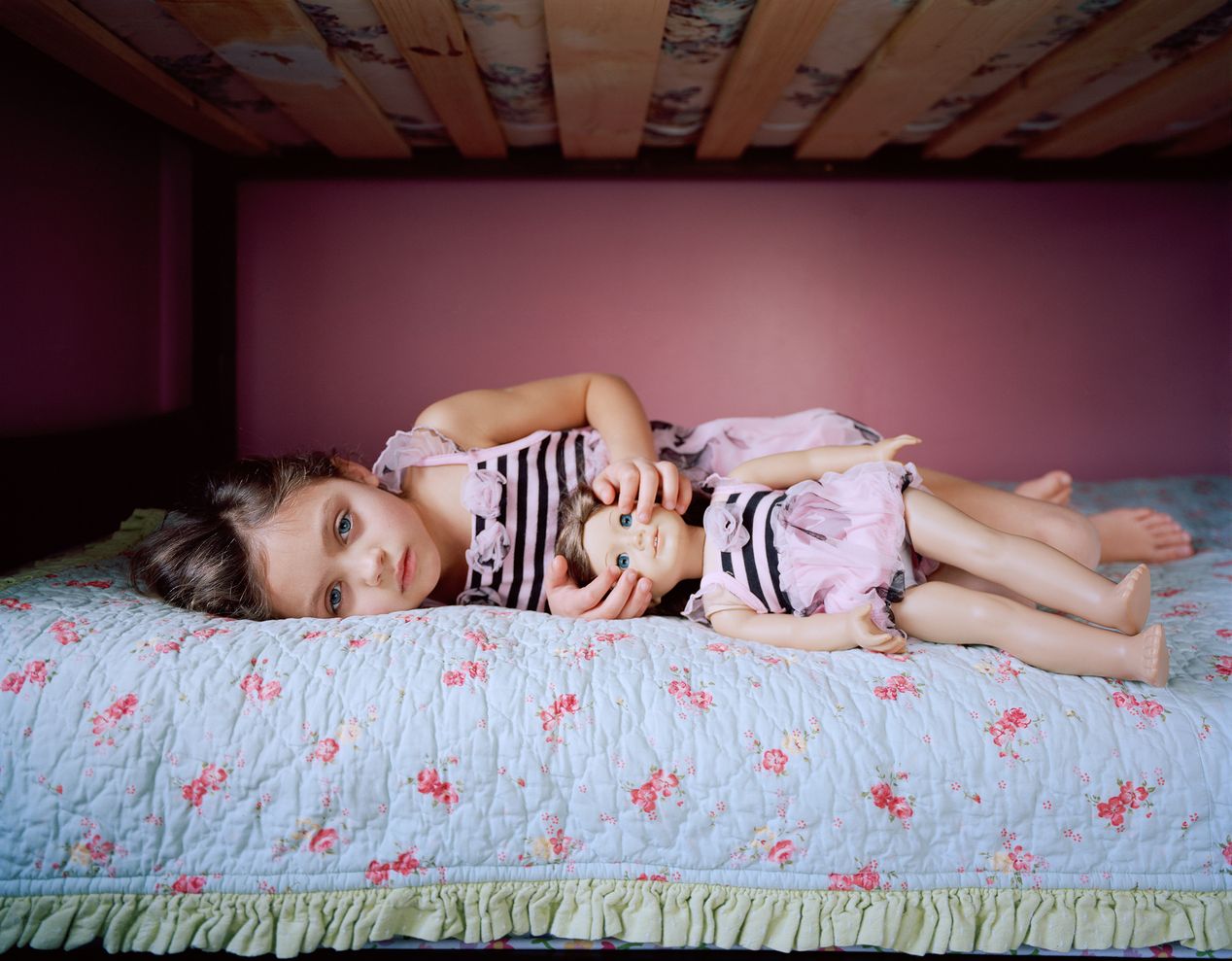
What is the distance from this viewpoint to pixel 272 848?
790mm

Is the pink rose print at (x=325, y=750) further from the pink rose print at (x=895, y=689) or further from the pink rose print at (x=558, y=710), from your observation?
the pink rose print at (x=895, y=689)

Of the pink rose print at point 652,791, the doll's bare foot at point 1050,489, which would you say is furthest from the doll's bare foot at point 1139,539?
the pink rose print at point 652,791

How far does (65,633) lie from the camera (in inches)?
34.9

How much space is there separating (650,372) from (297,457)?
1058mm

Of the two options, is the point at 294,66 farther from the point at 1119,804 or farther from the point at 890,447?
the point at 1119,804

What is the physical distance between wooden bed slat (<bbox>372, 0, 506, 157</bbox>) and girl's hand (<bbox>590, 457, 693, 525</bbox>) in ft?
2.33

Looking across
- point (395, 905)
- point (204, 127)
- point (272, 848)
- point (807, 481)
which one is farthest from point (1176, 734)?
point (204, 127)

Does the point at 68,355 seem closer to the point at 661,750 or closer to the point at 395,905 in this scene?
the point at 395,905

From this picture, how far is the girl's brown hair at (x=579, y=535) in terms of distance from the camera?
1.14 metres

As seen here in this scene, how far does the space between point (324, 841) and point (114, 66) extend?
126cm

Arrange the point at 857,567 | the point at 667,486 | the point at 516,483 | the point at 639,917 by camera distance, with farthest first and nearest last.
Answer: the point at 516,483, the point at 667,486, the point at 857,567, the point at 639,917

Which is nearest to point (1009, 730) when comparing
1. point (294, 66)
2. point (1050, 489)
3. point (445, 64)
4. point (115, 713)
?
point (1050, 489)

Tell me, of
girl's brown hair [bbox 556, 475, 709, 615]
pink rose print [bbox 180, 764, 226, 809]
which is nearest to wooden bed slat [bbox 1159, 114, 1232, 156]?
girl's brown hair [bbox 556, 475, 709, 615]

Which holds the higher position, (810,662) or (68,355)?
(68,355)
